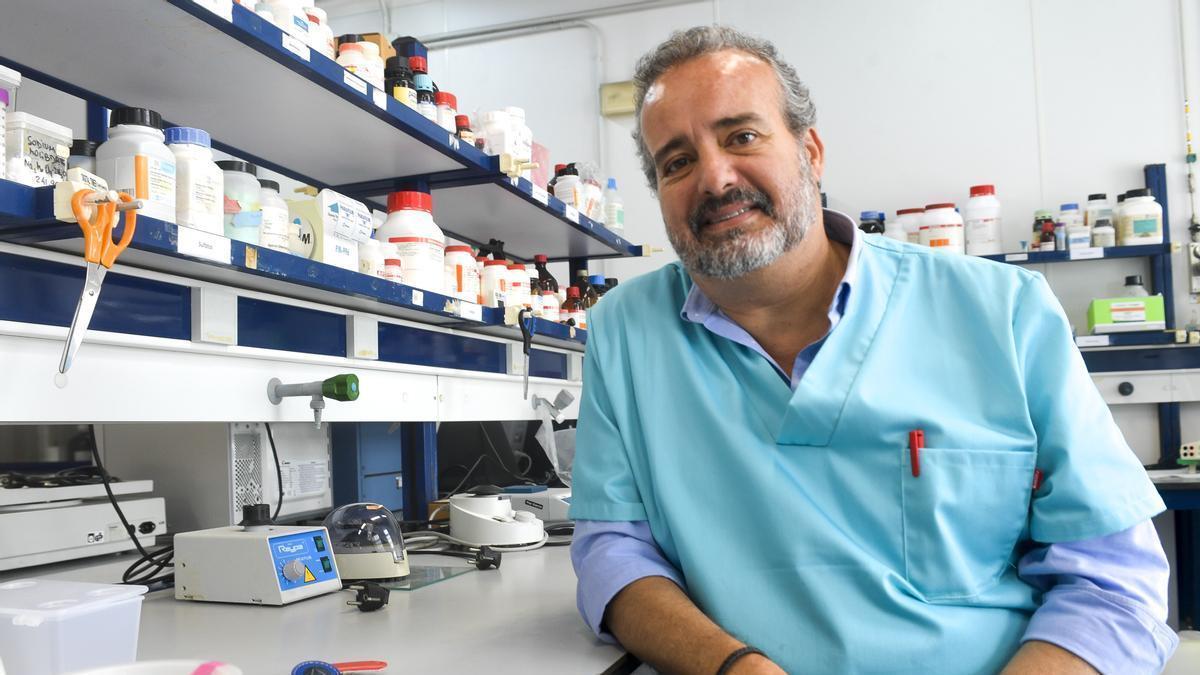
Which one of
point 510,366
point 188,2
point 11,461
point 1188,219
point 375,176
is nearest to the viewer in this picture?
point 188,2

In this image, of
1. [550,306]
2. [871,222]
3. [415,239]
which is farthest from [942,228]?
[415,239]

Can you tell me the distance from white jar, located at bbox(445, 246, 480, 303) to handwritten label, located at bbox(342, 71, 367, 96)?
51 cm

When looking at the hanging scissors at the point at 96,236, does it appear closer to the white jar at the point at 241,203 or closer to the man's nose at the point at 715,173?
the white jar at the point at 241,203

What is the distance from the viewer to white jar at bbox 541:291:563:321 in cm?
260

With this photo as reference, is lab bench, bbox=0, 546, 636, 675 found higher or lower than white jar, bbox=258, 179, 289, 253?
lower

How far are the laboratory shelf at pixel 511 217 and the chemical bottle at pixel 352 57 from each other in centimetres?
54

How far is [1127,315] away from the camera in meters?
3.88

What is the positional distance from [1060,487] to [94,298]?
3.79ft

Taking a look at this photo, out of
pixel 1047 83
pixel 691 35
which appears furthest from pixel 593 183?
pixel 1047 83

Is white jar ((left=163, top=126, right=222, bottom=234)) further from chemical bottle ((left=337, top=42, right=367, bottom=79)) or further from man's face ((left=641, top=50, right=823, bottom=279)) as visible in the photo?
man's face ((left=641, top=50, right=823, bottom=279))

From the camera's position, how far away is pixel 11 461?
2.11 m

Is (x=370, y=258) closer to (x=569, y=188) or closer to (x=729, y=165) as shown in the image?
(x=729, y=165)

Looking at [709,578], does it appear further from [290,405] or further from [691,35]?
[290,405]

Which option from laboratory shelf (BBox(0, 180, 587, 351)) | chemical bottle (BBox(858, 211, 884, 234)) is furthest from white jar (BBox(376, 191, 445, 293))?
chemical bottle (BBox(858, 211, 884, 234))
